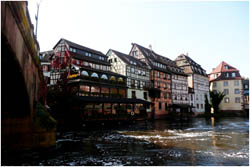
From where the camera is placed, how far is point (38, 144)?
394 inches

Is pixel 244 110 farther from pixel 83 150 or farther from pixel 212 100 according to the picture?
pixel 83 150

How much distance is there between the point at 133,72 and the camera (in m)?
39.9

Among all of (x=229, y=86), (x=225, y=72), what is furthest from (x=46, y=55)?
(x=229, y=86)

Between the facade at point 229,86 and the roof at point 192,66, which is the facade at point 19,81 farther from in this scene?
the facade at point 229,86

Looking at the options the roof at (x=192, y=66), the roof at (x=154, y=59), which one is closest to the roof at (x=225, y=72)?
the roof at (x=192, y=66)

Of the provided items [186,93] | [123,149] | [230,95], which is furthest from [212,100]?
[123,149]

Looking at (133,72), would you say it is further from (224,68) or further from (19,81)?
(224,68)

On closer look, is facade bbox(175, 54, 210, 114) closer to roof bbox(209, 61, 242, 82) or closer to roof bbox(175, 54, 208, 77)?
roof bbox(175, 54, 208, 77)

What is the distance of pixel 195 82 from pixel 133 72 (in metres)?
24.5

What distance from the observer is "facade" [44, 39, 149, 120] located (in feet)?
90.2

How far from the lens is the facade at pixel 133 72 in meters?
38.6

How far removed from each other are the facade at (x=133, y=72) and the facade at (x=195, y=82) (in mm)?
17856

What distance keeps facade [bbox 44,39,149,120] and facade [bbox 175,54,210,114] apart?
22790mm

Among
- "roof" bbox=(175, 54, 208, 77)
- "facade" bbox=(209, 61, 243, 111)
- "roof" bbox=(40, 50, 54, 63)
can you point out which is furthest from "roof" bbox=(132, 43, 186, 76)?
"roof" bbox=(40, 50, 54, 63)
